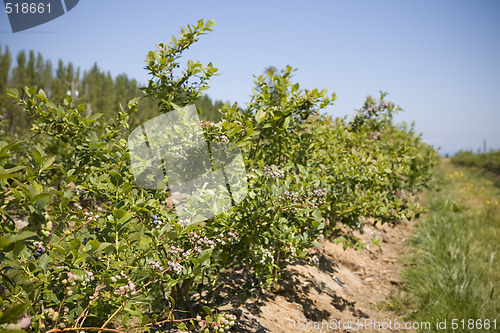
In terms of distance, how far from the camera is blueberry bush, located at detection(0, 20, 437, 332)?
4.41ft

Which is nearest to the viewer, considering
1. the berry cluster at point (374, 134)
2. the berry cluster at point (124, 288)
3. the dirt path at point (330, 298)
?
the berry cluster at point (124, 288)

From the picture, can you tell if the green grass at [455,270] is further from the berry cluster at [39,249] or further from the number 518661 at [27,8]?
the number 518661 at [27,8]

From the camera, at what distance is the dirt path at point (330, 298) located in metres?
2.71

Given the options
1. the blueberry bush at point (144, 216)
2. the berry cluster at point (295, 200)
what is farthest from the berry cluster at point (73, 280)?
the berry cluster at point (295, 200)

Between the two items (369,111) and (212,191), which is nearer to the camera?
(212,191)

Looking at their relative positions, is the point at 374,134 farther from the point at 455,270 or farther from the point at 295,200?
the point at 295,200

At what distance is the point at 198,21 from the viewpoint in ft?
6.62

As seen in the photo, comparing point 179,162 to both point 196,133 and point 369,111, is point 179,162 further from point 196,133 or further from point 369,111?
point 369,111

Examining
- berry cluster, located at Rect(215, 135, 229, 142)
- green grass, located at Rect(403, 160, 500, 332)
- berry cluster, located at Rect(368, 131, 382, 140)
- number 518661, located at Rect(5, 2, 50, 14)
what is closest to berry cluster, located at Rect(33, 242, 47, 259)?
berry cluster, located at Rect(215, 135, 229, 142)

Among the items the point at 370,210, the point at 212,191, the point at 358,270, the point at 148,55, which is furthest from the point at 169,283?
the point at 358,270

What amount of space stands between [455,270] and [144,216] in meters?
3.98

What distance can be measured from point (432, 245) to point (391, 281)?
1420mm

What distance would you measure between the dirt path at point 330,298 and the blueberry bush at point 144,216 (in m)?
0.33

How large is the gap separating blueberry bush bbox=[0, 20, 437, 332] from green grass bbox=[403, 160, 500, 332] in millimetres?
1045
